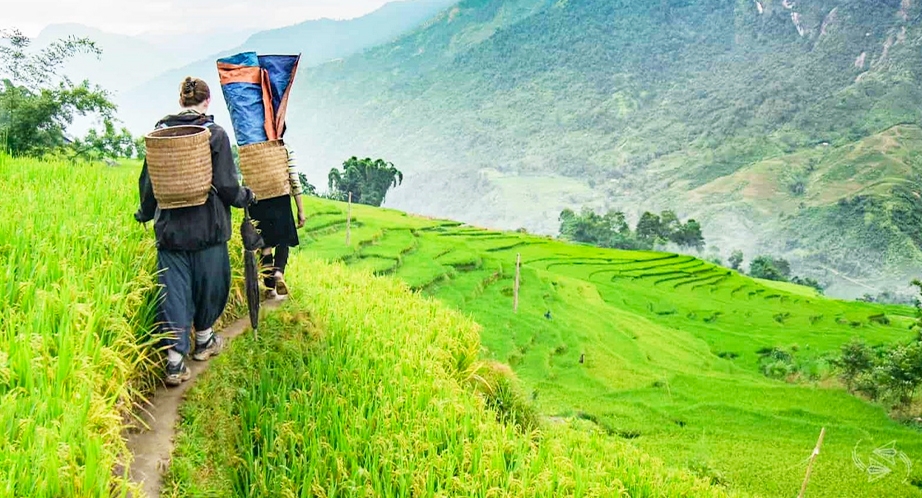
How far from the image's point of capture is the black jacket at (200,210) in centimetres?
385

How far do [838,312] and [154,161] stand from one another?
42.1m

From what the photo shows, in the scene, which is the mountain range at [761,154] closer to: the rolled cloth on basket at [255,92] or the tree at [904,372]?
the tree at [904,372]

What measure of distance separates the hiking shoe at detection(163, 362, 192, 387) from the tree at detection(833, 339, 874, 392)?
20.6 meters

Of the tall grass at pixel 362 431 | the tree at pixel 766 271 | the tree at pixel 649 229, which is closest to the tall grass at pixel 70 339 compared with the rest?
the tall grass at pixel 362 431

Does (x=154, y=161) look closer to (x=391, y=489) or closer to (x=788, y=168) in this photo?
(x=391, y=489)

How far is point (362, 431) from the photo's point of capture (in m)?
4.21

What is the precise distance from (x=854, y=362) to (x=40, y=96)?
2303 cm

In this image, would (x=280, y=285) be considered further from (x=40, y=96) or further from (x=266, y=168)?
(x=40, y=96)

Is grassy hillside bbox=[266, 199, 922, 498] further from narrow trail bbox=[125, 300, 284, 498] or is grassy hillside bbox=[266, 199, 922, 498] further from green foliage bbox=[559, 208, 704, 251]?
green foliage bbox=[559, 208, 704, 251]

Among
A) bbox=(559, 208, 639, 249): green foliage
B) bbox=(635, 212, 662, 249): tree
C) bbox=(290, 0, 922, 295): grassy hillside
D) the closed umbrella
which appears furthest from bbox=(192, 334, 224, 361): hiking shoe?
bbox=(290, 0, 922, 295): grassy hillside

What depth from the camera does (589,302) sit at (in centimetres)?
2452

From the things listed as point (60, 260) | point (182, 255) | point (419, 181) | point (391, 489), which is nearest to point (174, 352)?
point (182, 255)

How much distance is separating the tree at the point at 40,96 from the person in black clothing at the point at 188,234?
31.9 ft

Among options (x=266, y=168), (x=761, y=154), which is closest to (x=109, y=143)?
(x=266, y=168)
